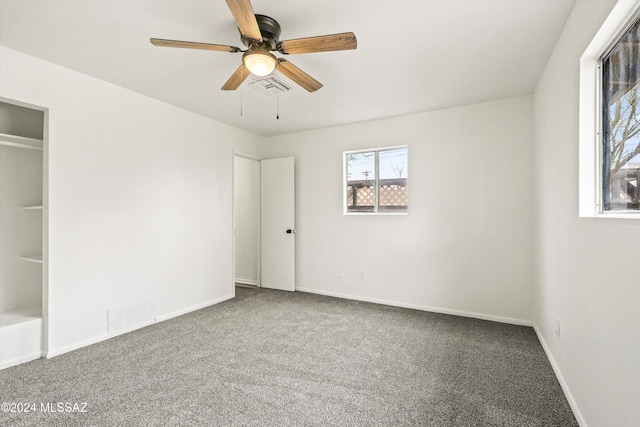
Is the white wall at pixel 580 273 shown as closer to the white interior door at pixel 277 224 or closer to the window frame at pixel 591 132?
the window frame at pixel 591 132

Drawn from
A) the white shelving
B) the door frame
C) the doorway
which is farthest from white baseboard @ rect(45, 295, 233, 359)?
the doorway

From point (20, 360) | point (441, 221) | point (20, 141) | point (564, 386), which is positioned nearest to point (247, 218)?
point (20, 141)

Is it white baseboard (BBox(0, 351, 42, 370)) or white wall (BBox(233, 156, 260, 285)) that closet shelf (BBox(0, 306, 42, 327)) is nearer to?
white baseboard (BBox(0, 351, 42, 370))

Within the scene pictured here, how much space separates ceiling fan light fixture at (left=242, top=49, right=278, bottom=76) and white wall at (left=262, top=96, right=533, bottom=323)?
2414 millimetres

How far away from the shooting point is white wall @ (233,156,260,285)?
5.20 m

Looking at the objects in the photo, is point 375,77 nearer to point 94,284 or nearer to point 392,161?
point 392,161

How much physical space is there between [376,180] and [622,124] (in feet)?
9.44

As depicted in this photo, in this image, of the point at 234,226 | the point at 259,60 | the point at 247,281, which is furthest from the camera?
the point at 247,281

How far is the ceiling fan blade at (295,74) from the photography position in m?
2.20

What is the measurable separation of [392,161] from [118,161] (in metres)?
3.19

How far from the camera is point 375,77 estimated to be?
9.52ft

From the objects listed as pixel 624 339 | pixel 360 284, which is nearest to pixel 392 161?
pixel 360 284

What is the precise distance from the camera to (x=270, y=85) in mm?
2855

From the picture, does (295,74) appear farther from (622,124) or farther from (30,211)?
(30,211)
